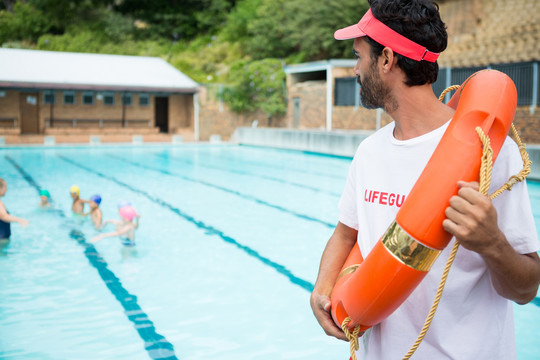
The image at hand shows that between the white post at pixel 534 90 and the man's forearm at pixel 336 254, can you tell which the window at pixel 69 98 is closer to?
the white post at pixel 534 90

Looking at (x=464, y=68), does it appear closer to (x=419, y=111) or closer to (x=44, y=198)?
(x=44, y=198)

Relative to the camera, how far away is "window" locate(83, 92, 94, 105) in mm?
28172

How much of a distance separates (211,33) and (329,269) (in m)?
45.1

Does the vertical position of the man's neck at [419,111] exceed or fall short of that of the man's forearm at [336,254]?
it exceeds it

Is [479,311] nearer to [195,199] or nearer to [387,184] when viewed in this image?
[387,184]

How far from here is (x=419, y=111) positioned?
1.53m

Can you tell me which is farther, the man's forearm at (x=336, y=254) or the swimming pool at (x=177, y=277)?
the swimming pool at (x=177, y=277)

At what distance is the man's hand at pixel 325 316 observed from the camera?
61.8 inches

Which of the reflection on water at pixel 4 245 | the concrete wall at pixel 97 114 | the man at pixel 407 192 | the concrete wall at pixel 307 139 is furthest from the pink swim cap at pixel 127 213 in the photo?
the concrete wall at pixel 97 114

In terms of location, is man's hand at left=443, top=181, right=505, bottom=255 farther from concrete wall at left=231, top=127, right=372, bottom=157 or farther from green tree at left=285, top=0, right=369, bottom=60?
green tree at left=285, top=0, right=369, bottom=60

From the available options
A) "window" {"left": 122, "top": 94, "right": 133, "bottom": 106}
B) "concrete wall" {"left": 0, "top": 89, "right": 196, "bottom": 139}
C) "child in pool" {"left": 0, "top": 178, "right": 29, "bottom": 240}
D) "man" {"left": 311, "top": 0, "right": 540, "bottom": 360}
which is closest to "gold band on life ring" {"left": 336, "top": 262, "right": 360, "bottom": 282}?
"man" {"left": 311, "top": 0, "right": 540, "bottom": 360}

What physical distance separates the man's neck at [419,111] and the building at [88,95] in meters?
25.3

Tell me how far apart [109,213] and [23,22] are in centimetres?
3904

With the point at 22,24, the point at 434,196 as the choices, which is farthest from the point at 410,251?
the point at 22,24
